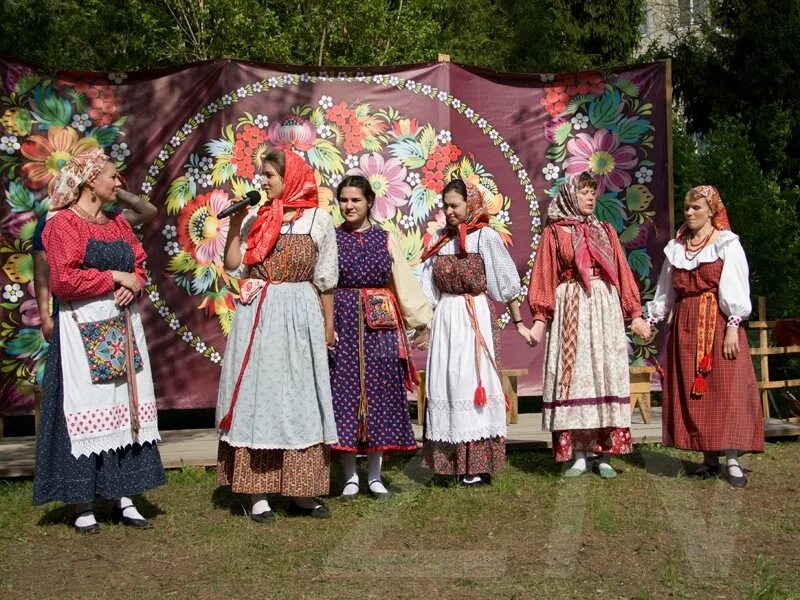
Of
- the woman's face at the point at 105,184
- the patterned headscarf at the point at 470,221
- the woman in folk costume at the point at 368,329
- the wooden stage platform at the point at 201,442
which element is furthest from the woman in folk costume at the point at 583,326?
the woman's face at the point at 105,184

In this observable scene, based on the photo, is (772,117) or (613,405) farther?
(772,117)

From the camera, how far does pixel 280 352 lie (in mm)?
5238

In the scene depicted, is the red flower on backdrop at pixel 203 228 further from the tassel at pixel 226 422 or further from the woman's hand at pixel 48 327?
the tassel at pixel 226 422

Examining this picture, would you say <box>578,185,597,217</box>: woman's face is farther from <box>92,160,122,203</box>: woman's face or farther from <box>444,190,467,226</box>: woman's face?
<box>92,160,122,203</box>: woman's face

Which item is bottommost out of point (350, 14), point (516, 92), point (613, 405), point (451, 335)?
point (613, 405)

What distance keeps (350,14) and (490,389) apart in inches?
249

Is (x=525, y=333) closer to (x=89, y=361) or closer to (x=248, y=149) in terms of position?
(x=89, y=361)

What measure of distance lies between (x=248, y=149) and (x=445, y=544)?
4012 millimetres

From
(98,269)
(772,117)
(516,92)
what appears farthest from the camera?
(772,117)

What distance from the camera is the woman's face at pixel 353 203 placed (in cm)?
582

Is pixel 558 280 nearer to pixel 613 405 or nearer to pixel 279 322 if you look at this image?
pixel 613 405

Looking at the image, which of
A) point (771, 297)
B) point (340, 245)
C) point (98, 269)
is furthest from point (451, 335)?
point (771, 297)

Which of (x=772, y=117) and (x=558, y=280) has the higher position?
(x=772, y=117)

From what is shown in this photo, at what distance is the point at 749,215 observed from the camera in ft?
33.4
